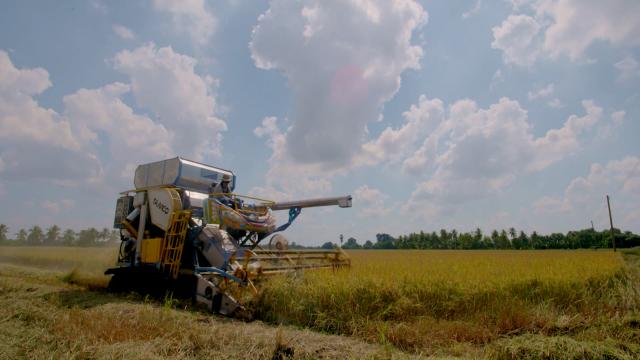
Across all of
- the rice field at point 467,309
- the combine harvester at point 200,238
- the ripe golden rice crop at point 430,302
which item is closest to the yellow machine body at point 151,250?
the combine harvester at point 200,238

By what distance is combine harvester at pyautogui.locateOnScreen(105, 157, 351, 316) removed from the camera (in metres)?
6.49

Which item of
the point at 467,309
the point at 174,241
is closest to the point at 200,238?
the point at 174,241

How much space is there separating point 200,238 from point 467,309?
5084 mm

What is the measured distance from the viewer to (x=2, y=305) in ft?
20.3

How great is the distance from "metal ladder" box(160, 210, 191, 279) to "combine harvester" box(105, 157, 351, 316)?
0.02 m

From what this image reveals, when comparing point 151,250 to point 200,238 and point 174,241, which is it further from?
point 200,238

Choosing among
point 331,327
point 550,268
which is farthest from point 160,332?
point 550,268

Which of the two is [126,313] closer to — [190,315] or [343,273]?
[190,315]

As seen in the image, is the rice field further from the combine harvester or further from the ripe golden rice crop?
the combine harvester

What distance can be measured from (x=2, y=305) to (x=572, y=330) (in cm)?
880

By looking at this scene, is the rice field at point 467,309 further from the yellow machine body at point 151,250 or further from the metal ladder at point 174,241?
the yellow machine body at point 151,250

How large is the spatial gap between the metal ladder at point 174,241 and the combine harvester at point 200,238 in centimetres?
2

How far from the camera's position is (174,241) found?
25.2ft

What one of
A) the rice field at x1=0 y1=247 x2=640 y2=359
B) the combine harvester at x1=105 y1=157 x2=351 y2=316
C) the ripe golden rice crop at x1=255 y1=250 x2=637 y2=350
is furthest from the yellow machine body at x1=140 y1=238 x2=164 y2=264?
the ripe golden rice crop at x1=255 y1=250 x2=637 y2=350
